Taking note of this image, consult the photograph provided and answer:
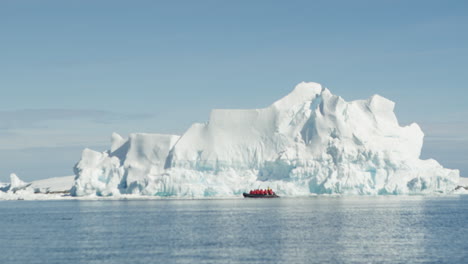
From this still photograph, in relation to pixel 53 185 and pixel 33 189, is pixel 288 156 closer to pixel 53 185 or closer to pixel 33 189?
pixel 33 189

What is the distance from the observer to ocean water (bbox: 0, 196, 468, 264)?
2202 cm

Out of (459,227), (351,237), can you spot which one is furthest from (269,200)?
(351,237)

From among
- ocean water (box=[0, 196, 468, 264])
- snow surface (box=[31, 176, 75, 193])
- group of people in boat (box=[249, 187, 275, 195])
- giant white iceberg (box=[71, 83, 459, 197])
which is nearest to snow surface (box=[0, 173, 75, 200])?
snow surface (box=[31, 176, 75, 193])

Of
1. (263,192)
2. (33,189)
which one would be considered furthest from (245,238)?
(33,189)

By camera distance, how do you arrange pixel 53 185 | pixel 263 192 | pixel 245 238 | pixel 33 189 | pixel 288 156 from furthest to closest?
pixel 53 185 < pixel 33 189 < pixel 263 192 < pixel 288 156 < pixel 245 238

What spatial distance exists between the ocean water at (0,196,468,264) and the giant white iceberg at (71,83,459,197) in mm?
14546

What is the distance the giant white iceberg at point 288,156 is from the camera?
181 ft

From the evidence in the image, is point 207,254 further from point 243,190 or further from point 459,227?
point 243,190

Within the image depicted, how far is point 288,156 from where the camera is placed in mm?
55531

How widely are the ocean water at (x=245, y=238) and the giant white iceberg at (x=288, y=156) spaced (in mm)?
14546

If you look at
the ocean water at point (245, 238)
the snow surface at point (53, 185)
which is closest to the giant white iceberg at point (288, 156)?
the ocean water at point (245, 238)

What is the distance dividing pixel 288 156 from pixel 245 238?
95.0 feet

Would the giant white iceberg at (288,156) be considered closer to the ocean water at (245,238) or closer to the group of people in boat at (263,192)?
the group of people in boat at (263,192)

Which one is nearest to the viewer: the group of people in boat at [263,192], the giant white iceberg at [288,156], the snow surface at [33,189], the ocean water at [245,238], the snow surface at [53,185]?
the ocean water at [245,238]
